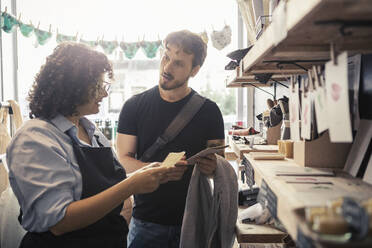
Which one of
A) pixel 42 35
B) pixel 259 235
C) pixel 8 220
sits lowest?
pixel 259 235

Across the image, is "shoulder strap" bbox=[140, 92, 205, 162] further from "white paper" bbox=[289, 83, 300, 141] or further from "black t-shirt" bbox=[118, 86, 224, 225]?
"white paper" bbox=[289, 83, 300, 141]

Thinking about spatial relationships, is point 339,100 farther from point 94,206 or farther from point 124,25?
point 124,25

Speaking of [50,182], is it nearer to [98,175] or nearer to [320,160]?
[98,175]

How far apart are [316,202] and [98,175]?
87 centimetres

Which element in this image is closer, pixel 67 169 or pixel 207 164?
pixel 67 169

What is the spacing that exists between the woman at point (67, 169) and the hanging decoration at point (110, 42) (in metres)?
2.41

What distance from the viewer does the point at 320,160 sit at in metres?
1.25

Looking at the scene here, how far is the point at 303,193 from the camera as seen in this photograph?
824 millimetres

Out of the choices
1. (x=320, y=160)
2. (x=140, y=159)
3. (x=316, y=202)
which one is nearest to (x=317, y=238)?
(x=316, y=202)

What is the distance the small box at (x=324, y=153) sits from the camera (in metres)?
1.24

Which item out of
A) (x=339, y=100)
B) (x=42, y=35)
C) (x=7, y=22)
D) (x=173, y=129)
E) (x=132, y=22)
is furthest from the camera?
(x=132, y=22)

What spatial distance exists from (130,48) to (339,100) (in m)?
A: 3.77

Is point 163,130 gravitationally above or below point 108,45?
below

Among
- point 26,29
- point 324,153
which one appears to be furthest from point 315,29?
point 26,29
